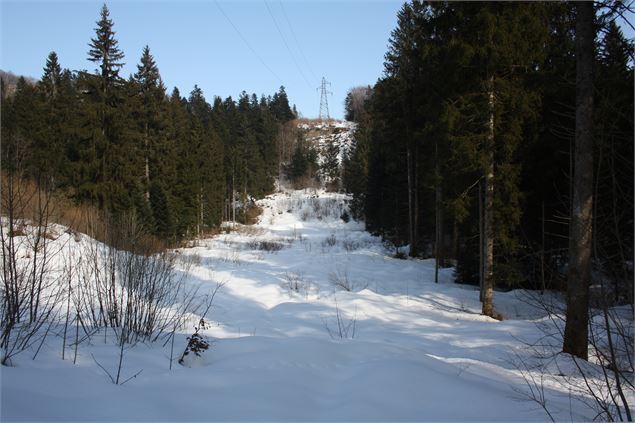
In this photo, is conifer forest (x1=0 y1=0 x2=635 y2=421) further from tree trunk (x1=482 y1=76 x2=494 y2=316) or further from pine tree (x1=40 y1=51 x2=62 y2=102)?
pine tree (x1=40 y1=51 x2=62 y2=102)

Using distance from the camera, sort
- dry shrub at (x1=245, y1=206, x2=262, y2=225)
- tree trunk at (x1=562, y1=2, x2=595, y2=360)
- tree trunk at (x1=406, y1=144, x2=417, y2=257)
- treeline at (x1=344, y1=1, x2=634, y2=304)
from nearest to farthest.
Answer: tree trunk at (x1=562, y1=2, x2=595, y2=360)
treeline at (x1=344, y1=1, x2=634, y2=304)
tree trunk at (x1=406, y1=144, x2=417, y2=257)
dry shrub at (x1=245, y1=206, x2=262, y2=225)

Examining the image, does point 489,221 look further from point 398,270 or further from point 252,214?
point 252,214

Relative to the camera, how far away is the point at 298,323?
857 cm

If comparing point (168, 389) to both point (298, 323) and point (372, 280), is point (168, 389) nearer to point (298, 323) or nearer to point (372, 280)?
point (298, 323)

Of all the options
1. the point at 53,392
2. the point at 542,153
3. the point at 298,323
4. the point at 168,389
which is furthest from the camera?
the point at 542,153

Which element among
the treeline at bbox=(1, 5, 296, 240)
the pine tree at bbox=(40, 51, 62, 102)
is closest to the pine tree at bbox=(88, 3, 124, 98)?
the treeline at bbox=(1, 5, 296, 240)

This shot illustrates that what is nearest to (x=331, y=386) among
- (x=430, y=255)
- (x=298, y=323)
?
(x=298, y=323)

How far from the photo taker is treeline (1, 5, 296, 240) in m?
21.0

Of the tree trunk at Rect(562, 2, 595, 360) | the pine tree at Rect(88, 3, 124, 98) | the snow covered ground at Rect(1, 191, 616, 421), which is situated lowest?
the snow covered ground at Rect(1, 191, 616, 421)

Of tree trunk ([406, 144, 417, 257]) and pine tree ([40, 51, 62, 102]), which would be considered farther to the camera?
pine tree ([40, 51, 62, 102])

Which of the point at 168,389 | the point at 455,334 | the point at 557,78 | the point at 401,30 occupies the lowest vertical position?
the point at 455,334

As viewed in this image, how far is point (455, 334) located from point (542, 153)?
25.0 feet

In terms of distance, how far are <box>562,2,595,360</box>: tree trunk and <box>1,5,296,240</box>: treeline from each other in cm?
796

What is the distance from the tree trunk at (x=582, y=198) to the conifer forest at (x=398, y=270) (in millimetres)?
29
